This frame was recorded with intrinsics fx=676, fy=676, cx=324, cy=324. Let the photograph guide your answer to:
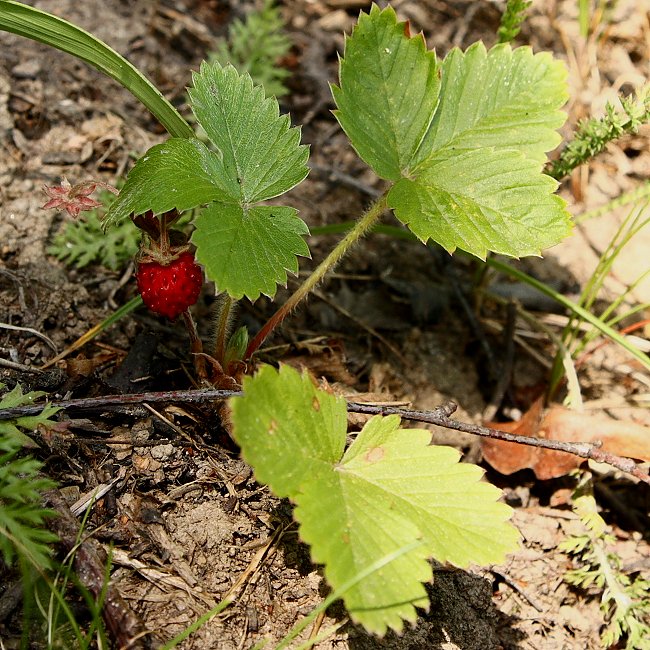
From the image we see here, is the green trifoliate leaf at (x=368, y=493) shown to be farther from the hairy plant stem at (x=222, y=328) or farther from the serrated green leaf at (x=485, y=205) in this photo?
the serrated green leaf at (x=485, y=205)

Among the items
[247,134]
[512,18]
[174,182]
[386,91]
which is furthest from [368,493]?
[512,18]

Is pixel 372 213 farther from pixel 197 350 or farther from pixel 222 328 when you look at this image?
pixel 197 350

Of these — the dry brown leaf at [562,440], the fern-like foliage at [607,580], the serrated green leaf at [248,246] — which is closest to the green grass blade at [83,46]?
the serrated green leaf at [248,246]

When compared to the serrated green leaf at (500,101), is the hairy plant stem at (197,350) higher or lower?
lower

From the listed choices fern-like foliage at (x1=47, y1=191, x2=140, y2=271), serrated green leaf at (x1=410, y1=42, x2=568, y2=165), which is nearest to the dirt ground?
fern-like foliage at (x1=47, y1=191, x2=140, y2=271)

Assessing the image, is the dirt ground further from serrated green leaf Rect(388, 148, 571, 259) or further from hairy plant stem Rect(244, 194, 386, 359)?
serrated green leaf Rect(388, 148, 571, 259)

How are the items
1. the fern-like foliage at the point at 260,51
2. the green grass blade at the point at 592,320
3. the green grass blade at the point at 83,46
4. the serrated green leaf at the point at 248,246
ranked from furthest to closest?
the fern-like foliage at the point at 260,51 → the green grass blade at the point at 592,320 → the green grass blade at the point at 83,46 → the serrated green leaf at the point at 248,246

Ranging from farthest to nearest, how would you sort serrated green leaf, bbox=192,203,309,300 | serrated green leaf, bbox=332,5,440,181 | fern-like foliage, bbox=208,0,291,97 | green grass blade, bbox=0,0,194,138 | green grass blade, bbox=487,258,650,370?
fern-like foliage, bbox=208,0,291,97
green grass blade, bbox=487,258,650,370
serrated green leaf, bbox=332,5,440,181
green grass blade, bbox=0,0,194,138
serrated green leaf, bbox=192,203,309,300

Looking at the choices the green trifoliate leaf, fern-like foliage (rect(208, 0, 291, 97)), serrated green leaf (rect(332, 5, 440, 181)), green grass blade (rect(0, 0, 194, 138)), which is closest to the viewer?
the green trifoliate leaf
